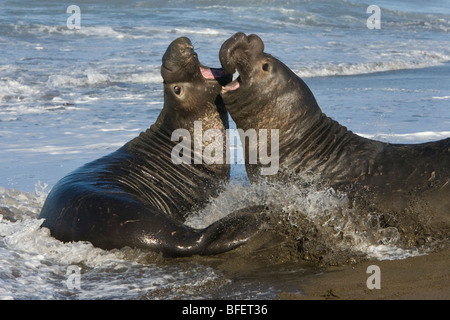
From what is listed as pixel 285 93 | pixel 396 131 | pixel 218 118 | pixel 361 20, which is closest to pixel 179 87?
pixel 218 118

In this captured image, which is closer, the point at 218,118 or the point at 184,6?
the point at 218,118

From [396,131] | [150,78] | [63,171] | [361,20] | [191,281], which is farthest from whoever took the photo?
A: [361,20]

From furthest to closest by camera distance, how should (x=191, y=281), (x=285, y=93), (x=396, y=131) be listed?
1. (x=396, y=131)
2. (x=285, y=93)
3. (x=191, y=281)

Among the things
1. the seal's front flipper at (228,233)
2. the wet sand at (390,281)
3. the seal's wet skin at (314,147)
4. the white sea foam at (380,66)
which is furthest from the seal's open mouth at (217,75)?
the white sea foam at (380,66)

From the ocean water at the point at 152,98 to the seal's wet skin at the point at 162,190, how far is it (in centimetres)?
14

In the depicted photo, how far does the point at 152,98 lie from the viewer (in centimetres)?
1425

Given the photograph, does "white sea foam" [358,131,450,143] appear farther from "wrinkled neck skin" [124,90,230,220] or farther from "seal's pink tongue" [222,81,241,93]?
"seal's pink tongue" [222,81,241,93]

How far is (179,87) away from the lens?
7.48m

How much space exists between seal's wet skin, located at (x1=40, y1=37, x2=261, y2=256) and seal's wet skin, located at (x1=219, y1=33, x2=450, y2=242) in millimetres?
674

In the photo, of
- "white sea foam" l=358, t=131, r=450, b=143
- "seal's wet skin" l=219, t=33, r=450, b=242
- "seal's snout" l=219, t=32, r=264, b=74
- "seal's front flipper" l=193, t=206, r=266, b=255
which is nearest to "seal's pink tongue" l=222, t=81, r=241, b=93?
"seal's wet skin" l=219, t=33, r=450, b=242

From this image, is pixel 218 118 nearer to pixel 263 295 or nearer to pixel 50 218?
pixel 50 218
